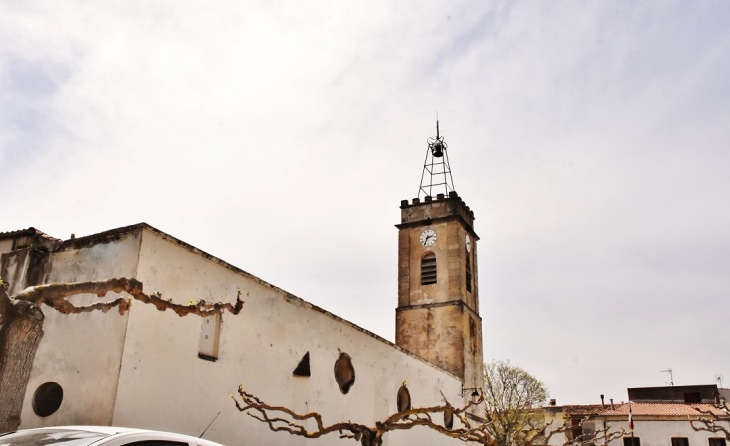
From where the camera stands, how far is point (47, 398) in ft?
31.4

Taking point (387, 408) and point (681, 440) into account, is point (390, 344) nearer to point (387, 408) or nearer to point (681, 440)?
point (387, 408)

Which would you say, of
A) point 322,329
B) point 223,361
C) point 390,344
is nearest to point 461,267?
point 390,344

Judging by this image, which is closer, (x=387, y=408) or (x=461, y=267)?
(x=387, y=408)

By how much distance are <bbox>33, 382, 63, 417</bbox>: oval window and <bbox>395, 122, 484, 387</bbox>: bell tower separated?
17216mm

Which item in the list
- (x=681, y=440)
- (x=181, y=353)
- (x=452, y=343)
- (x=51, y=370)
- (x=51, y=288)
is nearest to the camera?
(x=51, y=288)

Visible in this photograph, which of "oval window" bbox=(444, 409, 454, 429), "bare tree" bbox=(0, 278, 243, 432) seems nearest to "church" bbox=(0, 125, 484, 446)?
"bare tree" bbox=(0, 278, 243, 432)

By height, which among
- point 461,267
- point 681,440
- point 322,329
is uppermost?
point 461,267

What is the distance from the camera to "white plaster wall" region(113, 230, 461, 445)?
31.8 ft

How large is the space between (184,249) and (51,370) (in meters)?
2.84

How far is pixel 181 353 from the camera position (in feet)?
34.0

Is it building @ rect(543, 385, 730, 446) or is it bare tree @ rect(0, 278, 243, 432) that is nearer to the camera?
bare tree @ rect(0, 278, 243, 432)

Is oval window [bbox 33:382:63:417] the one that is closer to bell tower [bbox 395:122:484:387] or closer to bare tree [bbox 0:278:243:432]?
bare tree [bbox 0:278:243:432]

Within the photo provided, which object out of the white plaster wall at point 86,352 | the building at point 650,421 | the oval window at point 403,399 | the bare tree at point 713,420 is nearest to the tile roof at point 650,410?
the building at point 650,421

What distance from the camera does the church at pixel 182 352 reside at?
940 centimetres
